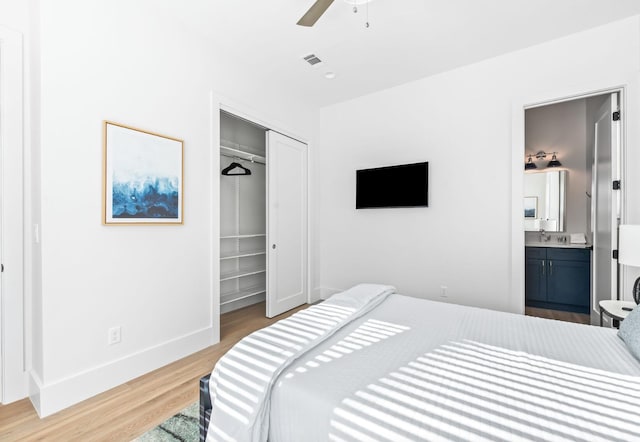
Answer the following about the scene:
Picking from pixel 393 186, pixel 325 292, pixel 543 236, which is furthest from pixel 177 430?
pixel 543 236

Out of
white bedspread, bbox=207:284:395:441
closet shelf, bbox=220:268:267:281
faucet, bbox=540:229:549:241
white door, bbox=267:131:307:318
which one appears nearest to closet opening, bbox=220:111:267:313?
closet shelf, bbox=220:268:267:281

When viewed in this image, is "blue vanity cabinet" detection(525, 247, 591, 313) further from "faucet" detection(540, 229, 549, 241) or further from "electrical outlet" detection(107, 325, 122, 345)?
"electrical outlet" detection(107, 325, 122, 345)

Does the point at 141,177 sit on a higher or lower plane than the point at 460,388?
higher

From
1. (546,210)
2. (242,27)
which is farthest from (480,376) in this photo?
(546,210)

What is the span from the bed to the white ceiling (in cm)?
233

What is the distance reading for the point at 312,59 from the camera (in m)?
3.01

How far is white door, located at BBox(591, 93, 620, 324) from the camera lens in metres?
2.57

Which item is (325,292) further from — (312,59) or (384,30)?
(384,30)

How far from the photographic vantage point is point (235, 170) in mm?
3818

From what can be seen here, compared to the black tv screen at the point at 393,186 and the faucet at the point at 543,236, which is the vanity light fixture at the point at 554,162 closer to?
the faucet at the point at 543,236

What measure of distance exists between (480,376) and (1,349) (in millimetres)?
2741

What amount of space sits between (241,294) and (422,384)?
126 inches

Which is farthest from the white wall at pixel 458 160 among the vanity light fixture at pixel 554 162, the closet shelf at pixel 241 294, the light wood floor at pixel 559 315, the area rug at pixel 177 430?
the area rug at pixel 177 430

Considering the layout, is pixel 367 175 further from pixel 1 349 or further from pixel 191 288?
pixel 1 349
